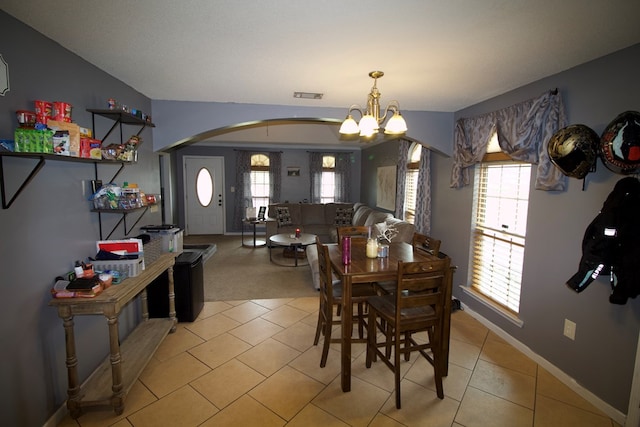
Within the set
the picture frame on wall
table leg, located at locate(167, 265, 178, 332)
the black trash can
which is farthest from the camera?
the picture frame on wall

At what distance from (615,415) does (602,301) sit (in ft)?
2.34

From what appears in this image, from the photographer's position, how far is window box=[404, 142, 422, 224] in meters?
4.83

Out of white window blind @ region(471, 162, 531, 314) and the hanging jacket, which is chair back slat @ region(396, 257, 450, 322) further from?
white window blind @ region(471, 162, 531, 314)

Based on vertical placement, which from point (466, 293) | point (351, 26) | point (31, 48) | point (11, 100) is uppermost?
point (351, 26)

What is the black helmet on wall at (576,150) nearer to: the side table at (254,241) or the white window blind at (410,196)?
the white window blind at (410,196)

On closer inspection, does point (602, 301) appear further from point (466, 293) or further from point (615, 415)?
point (466, 293)

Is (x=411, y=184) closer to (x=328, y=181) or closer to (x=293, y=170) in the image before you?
(x=328, y=181)

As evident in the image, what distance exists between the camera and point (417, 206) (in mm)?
4266

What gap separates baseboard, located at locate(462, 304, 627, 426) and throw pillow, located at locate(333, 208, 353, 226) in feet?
12.5

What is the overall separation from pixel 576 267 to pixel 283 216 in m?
5.04

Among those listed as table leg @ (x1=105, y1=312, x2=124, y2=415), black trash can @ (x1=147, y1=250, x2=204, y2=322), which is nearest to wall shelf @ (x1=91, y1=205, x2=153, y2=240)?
black trash can @ (x1=147, y1=250, x2=204, y2=322)

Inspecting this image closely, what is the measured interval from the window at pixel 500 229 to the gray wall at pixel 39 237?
3.52 metres

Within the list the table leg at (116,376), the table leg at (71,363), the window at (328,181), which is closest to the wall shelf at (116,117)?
the table leg at (71,363)

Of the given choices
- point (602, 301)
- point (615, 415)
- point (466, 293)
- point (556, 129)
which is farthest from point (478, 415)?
point (556, 129)
